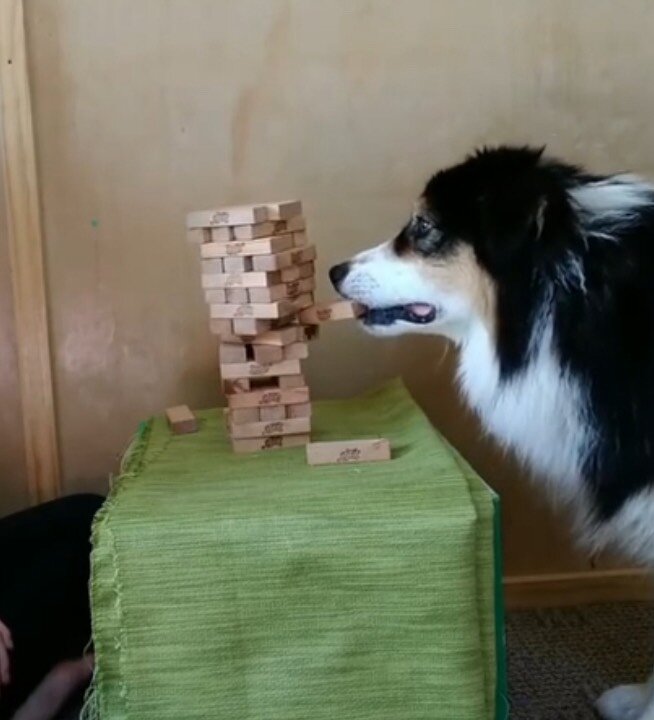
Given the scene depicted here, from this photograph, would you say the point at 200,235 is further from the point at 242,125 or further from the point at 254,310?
the point at 242,125

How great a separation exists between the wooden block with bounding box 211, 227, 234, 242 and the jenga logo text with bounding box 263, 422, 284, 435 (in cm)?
29

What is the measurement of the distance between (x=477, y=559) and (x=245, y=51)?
3.39 feet

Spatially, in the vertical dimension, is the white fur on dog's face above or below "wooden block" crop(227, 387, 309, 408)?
above

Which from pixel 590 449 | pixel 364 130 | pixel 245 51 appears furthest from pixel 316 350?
pixel 590 449

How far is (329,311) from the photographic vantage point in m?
1.54

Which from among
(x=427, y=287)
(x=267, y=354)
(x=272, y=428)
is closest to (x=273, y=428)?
(x=272, y=428)

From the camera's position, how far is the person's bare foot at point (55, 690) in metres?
1.53

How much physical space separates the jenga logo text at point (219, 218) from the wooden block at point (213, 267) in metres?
0.05

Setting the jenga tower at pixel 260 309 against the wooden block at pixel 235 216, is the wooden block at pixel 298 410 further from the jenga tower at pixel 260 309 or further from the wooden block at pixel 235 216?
the wooden block at pixel 235 216

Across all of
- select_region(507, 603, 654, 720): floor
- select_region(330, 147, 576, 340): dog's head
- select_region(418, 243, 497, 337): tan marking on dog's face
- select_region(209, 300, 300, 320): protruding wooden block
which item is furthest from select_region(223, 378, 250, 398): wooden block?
select_region(507, 603, 654, 720): floor

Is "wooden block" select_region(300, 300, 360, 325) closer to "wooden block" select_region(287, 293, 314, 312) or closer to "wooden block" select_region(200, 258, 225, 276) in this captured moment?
"wooden block" select_region(287, 293, 314, 312)

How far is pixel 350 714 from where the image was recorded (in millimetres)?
1246

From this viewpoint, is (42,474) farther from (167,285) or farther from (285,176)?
(285,176)

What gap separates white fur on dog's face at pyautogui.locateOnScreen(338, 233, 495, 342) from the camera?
1.41 metres
